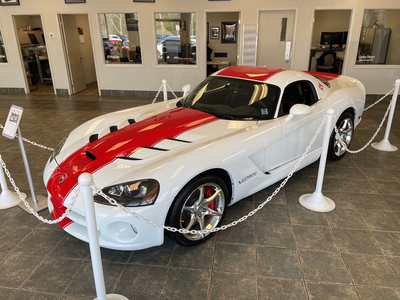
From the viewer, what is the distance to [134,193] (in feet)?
7.58

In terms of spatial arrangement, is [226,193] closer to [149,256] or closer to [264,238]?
[264,238]

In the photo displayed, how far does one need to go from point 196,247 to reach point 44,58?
11.5m

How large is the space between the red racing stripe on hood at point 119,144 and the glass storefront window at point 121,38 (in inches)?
264

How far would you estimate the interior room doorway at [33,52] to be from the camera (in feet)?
37.2

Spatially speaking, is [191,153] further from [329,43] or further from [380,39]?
[329,43]

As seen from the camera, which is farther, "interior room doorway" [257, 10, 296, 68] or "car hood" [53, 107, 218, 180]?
"interior room doorway" [257, 10, 296, 68]

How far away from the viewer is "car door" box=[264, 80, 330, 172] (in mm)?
3242

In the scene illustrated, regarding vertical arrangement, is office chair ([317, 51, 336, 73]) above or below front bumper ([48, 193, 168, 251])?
above

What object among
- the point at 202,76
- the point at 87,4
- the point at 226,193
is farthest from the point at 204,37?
the point at 226,193

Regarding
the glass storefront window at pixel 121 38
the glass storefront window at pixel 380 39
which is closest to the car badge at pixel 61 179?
the glass storefront window at pixel 121 38

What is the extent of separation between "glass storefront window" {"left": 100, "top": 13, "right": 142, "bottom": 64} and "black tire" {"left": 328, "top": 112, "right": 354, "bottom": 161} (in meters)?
6.78

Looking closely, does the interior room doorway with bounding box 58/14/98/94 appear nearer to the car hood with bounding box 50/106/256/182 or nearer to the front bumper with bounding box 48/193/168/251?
the car hood with bounding box 50/106/256/182

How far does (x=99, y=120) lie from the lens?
363 centimetres

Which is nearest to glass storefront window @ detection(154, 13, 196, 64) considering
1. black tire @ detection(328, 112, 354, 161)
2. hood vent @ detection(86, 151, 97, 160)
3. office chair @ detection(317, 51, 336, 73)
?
office chair @ detection(317, 51, 336, 73)
